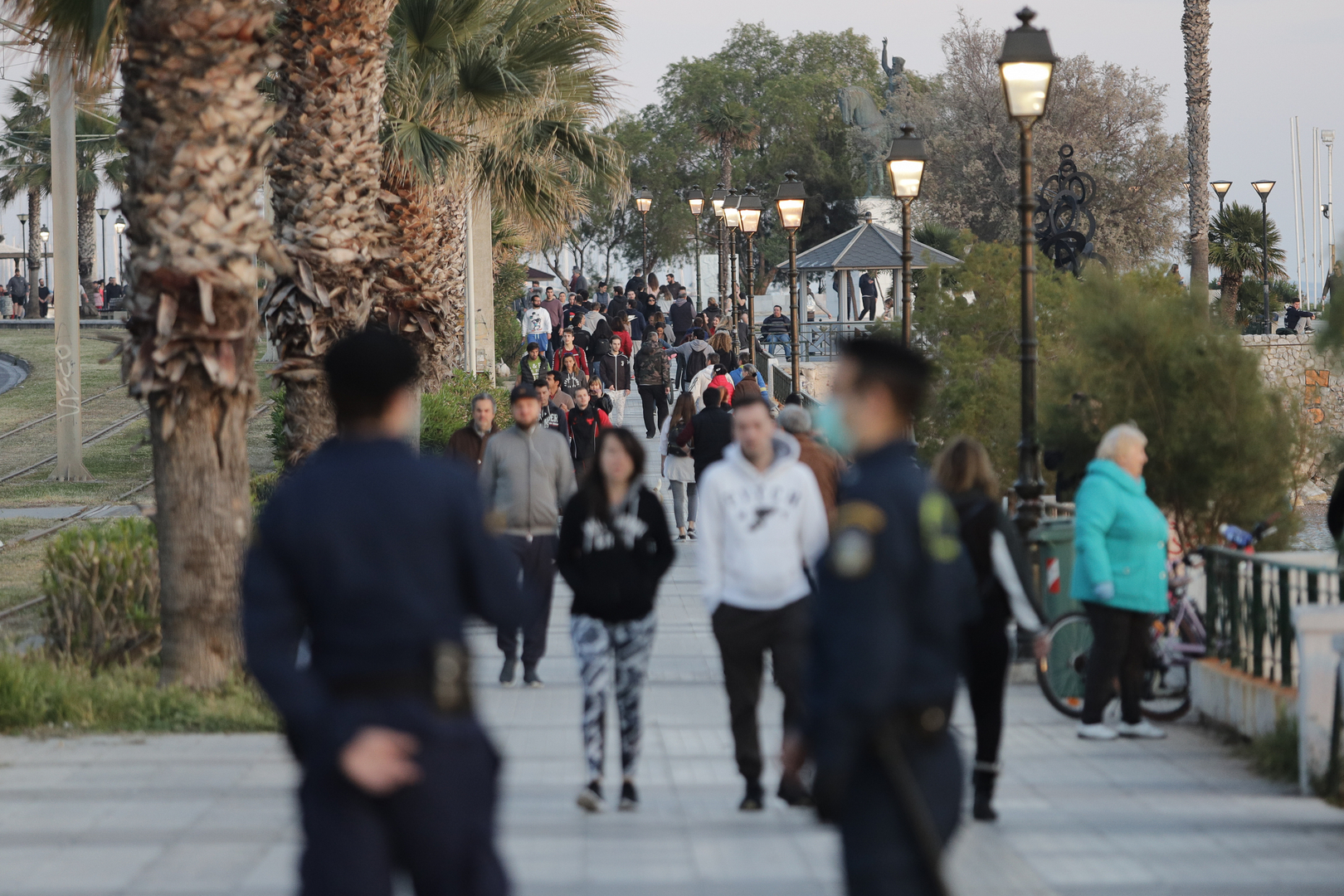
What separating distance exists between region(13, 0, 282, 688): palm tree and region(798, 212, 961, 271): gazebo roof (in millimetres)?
29046

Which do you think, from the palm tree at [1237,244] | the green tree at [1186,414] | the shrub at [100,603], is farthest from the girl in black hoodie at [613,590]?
the palm tree at [1237,244]

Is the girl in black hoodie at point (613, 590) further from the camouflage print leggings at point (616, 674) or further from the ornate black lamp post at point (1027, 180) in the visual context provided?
the ornate black lamp post at point (1027, 180)

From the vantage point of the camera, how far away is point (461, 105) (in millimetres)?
18469

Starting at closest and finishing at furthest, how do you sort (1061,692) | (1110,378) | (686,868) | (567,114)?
(686,868), (1061,692), (1110,378), (567,114)

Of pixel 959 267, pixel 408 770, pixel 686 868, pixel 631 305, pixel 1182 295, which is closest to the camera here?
pixel 408 770

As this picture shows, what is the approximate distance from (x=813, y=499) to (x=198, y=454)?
13.5 feet

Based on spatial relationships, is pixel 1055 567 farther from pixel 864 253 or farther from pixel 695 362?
pixel 864 253

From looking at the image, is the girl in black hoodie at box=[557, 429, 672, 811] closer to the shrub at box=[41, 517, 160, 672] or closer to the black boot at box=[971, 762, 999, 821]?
the black boot at box=[971, 762, 999, 821]

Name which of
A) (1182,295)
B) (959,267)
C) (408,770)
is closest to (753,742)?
(408,770)

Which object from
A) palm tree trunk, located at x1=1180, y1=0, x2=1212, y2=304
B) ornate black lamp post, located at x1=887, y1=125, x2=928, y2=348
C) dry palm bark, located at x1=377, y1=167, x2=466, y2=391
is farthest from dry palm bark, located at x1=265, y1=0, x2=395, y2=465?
palm tree trunk, located at x1=1180, y1=0, x2=1212, y2=304

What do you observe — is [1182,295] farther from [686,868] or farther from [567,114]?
[567,114]

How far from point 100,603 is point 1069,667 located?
232 inches

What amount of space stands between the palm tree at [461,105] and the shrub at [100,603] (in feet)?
24.9

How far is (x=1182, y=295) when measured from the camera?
13523mm
